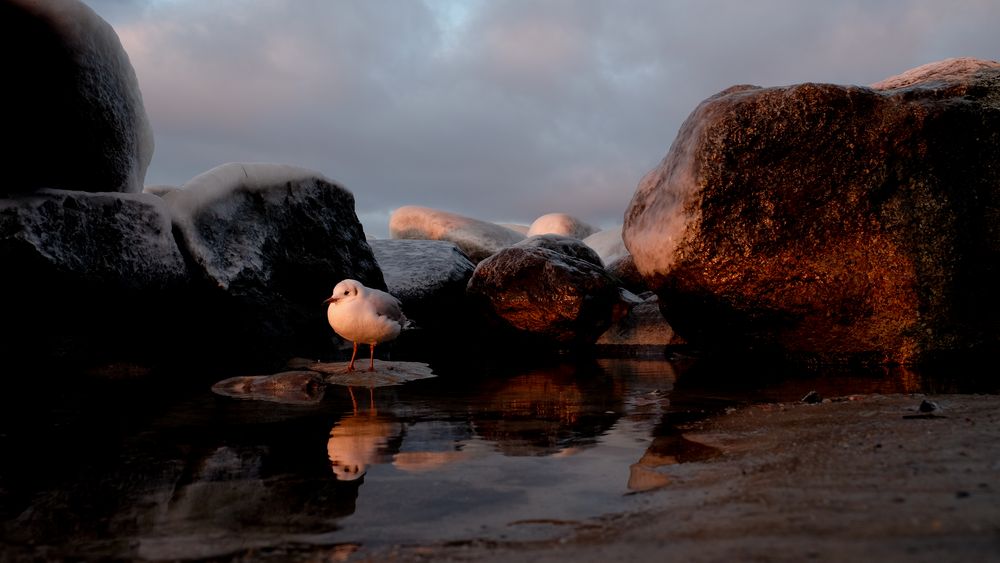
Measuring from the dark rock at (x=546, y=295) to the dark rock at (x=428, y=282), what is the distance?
1.19 m

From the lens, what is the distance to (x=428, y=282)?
429 inches

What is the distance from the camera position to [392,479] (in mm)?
2262

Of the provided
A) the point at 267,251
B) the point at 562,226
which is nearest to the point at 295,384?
the point at 267,251

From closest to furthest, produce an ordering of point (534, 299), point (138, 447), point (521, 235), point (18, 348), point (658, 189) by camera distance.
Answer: point (138, 447), point (18, 348), point (658, 189), point (534, 299), point (521, 235)

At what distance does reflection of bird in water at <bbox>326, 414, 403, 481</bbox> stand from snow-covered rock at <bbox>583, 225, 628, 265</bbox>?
49.6 ft

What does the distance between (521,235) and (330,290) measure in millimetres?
12955

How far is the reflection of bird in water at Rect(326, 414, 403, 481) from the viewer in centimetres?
246

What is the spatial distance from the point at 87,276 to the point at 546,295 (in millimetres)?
5323

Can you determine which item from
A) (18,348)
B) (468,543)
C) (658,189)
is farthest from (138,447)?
(658,189)

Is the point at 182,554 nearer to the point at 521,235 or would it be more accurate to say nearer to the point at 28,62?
the point at 28,62

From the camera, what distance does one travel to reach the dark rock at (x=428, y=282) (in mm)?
10805

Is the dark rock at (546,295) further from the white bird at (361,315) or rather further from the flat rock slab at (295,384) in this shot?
the flat rock slab at (295,384)

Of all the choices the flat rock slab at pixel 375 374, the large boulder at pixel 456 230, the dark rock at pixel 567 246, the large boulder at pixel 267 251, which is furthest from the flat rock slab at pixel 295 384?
the large boulder at pixel 456 230

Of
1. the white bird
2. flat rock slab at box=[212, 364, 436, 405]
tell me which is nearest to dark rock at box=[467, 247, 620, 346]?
the white bird
